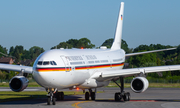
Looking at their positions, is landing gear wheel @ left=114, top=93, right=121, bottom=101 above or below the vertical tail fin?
below

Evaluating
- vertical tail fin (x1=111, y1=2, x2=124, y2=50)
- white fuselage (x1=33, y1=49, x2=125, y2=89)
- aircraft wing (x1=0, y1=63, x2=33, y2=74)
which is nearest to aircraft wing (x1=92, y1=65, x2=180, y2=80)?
white fuselage (x1=33, y1=49, x2=125, y2=89)

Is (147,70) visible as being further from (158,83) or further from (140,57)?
(140,57)

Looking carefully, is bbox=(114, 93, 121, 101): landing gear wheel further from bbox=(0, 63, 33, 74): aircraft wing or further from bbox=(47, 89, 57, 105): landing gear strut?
bbox=(0, 63, 33, 74): aircraft wing

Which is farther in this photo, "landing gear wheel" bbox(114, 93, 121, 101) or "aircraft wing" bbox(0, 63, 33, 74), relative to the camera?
"landing gear wheel" bbox(114, 93, 121, 101)

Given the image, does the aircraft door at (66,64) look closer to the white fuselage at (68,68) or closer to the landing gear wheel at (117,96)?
the white fuselage at (68,68)

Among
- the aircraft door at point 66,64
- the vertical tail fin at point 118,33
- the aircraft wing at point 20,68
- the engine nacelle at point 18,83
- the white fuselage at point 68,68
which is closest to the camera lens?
the white fuselage at point 68,68

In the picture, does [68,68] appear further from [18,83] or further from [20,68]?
[20,68]

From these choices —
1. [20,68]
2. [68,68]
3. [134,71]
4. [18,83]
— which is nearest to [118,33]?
[134,71]

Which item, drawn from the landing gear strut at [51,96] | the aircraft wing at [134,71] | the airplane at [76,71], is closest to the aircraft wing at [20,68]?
the airplane at [76,71]

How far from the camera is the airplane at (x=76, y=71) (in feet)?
87.4

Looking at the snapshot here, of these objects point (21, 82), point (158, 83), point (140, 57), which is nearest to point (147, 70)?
point (21, 82)

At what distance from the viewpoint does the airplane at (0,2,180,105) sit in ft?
87.4

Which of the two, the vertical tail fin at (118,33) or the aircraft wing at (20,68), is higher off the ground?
the vertical tail fin at (118,33)

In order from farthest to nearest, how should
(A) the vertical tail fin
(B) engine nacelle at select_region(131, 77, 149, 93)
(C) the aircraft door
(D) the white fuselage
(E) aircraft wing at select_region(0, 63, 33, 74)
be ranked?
(A) the vertical tail fin → (E) aircraft wing at select_region(0, 63, 33, 74) → (B) engine nacelle at select_region(131, 77, 149, 93) → (C) the aircraft door → (D) the white fuselage
